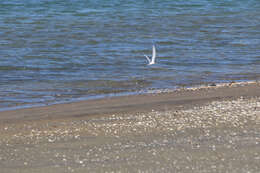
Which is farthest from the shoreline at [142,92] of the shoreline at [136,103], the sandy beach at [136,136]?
the sandy beach at [136,136]

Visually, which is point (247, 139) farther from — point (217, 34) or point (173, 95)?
point (217, 34)

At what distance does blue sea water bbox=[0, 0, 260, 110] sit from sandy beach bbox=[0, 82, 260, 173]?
1.15m

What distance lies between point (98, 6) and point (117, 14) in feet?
10.7

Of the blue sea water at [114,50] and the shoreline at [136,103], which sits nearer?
the shoreline at [136,103]

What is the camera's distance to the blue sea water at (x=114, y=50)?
875cm

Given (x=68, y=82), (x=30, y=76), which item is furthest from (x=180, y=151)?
(x=30, y=76)

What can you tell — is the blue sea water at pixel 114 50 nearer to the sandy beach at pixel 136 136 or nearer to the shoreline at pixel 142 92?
the shoreline at pixel 142 92

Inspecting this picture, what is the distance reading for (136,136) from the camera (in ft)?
17.7

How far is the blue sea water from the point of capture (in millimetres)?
8750

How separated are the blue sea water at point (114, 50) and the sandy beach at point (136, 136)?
1.15m

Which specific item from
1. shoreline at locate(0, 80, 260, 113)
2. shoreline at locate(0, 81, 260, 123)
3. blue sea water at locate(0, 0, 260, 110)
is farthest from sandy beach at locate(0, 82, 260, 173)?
blue sea water at locate(0, 0, 260, 110)

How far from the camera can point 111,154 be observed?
15.9ft

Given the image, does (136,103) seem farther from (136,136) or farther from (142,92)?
(136,136)

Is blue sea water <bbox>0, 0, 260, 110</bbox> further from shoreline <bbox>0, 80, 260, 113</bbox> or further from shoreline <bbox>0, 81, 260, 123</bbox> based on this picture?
shoreline <bbox>0, 81, 260, 123</bbox>
